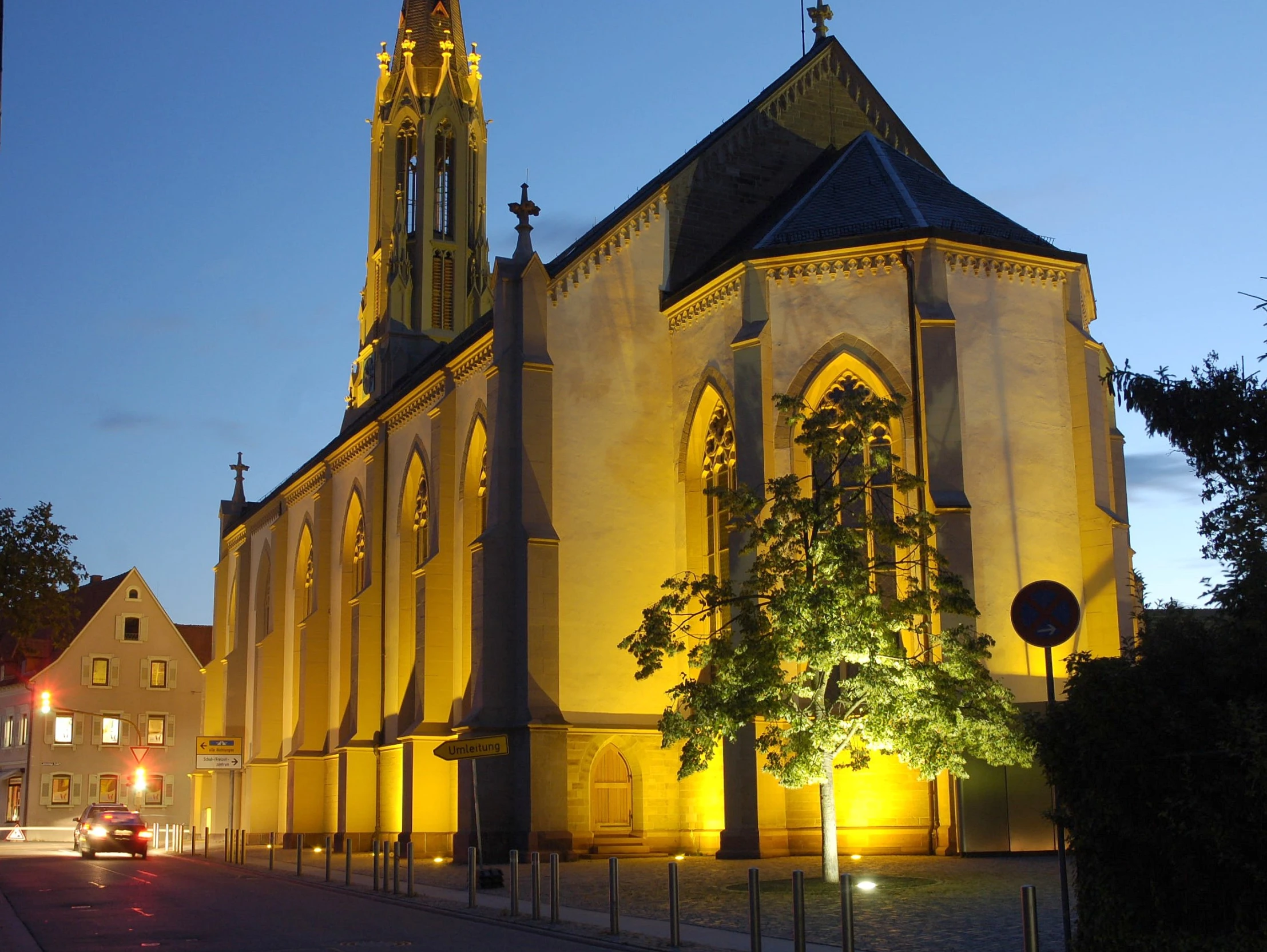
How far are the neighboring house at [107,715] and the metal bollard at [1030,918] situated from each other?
5775cm

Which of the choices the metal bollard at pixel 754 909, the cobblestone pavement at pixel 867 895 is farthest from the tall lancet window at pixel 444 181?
the metal bollard at pixel 754 909

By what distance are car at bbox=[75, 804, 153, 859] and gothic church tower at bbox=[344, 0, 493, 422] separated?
18.0 meters

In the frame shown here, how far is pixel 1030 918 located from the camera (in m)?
10.5

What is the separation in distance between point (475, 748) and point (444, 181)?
34079 millimetres

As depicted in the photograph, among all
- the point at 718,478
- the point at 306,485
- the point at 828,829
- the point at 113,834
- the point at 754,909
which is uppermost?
the point at 306,485

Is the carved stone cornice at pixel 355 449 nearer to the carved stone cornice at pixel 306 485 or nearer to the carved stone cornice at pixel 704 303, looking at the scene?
the carved stone cornice at pixel 306 485

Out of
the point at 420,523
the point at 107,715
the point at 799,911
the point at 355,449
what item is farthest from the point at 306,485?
the point at 799,911

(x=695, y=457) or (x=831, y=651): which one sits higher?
(x=695, y=457)

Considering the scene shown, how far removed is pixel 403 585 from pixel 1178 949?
98.1ft

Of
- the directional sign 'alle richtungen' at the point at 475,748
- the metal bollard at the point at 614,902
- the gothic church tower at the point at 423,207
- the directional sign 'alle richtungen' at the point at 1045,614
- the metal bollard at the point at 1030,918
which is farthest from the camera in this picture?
the gothic church tower at the point at 423,207

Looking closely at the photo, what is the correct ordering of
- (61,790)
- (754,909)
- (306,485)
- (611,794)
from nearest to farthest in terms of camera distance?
1. (754,909)
2. (611,794)
3. (306,485)
4. (61,790)

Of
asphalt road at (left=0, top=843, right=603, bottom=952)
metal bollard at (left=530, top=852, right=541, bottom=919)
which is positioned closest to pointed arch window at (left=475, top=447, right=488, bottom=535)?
asphalt road at (left=0, top=843, right=603, bottom=952)

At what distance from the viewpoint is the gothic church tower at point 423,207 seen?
50.6m

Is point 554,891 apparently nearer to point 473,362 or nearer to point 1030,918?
point 1030,918
